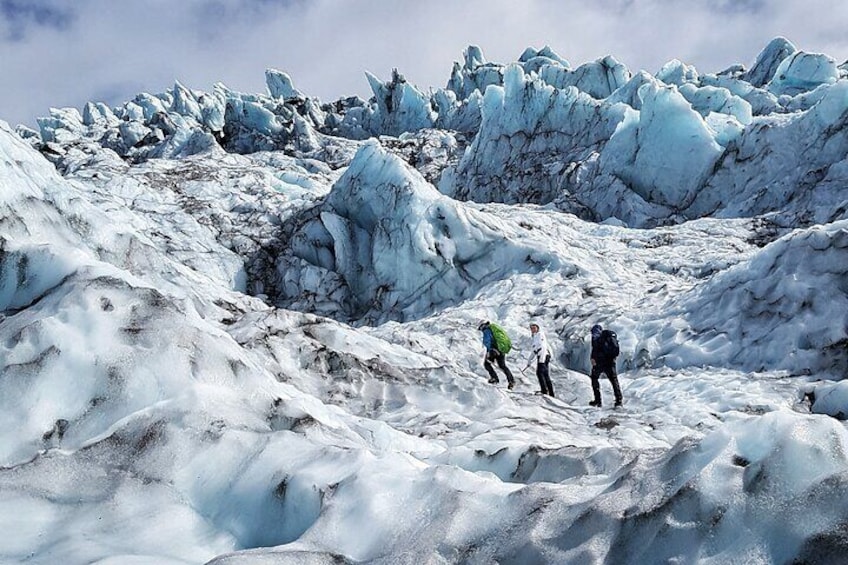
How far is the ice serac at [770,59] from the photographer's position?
Result: 62.2m

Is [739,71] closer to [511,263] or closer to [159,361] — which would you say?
[511,263]

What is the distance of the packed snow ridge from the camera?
2.96 metres

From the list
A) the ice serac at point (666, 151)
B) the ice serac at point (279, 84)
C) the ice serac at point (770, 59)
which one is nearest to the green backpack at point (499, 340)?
the ice serac at point (666, 151)

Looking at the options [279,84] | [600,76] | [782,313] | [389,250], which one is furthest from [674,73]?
[279,84]

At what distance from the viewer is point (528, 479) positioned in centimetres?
486

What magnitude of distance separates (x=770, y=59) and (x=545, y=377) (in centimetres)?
6952

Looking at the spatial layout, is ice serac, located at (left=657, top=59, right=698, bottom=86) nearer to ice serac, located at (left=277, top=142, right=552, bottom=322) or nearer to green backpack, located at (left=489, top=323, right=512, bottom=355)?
ice serac, located at (left=277, top=142, right=552, bottom=322)

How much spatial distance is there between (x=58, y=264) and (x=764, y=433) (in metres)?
6.66

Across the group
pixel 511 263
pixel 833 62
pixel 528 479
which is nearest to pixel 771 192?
pixel 511 263

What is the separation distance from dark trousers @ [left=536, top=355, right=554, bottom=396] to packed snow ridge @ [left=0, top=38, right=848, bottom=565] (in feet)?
1.18

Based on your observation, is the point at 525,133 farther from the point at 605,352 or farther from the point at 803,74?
the point at 605,352

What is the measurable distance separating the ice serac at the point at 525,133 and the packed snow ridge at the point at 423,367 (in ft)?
30.7

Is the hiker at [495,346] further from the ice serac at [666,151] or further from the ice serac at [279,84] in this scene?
the ice serac at [279,84]

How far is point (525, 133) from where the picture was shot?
42.0 m
